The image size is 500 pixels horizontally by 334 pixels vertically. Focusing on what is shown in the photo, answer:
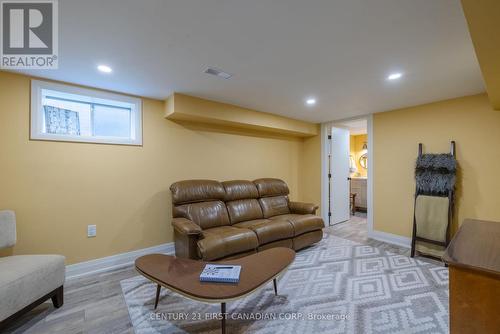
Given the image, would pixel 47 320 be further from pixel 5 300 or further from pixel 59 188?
pixel 59 188

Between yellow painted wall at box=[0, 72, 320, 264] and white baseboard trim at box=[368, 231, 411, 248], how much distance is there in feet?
8.60

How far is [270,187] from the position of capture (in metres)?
3.94

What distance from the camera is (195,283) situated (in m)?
1.58

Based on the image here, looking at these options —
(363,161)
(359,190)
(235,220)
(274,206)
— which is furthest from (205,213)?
(363,161)

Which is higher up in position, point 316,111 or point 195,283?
point 316,111

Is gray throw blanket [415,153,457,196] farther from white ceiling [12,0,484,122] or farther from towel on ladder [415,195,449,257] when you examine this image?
white ceiling [12,0,484,122]

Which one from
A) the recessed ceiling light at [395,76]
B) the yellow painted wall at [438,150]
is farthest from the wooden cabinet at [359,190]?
the recessed ceiling light at [395,76]

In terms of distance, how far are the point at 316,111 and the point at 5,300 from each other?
410 cm

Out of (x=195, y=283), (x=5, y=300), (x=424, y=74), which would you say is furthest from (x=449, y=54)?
(x=5, y=300)

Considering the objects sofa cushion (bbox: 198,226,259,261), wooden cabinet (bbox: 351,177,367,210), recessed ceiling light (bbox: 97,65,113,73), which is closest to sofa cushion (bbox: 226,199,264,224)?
sofa cushion (bbox: 198,226,259,261)

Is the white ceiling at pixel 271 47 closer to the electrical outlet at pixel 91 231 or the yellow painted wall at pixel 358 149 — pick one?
the electrical outlet at pixel 91 231

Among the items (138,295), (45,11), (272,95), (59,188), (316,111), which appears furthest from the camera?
(316,111)

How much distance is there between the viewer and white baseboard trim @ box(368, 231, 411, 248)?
348 cm

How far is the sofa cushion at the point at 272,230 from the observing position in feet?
9.16
